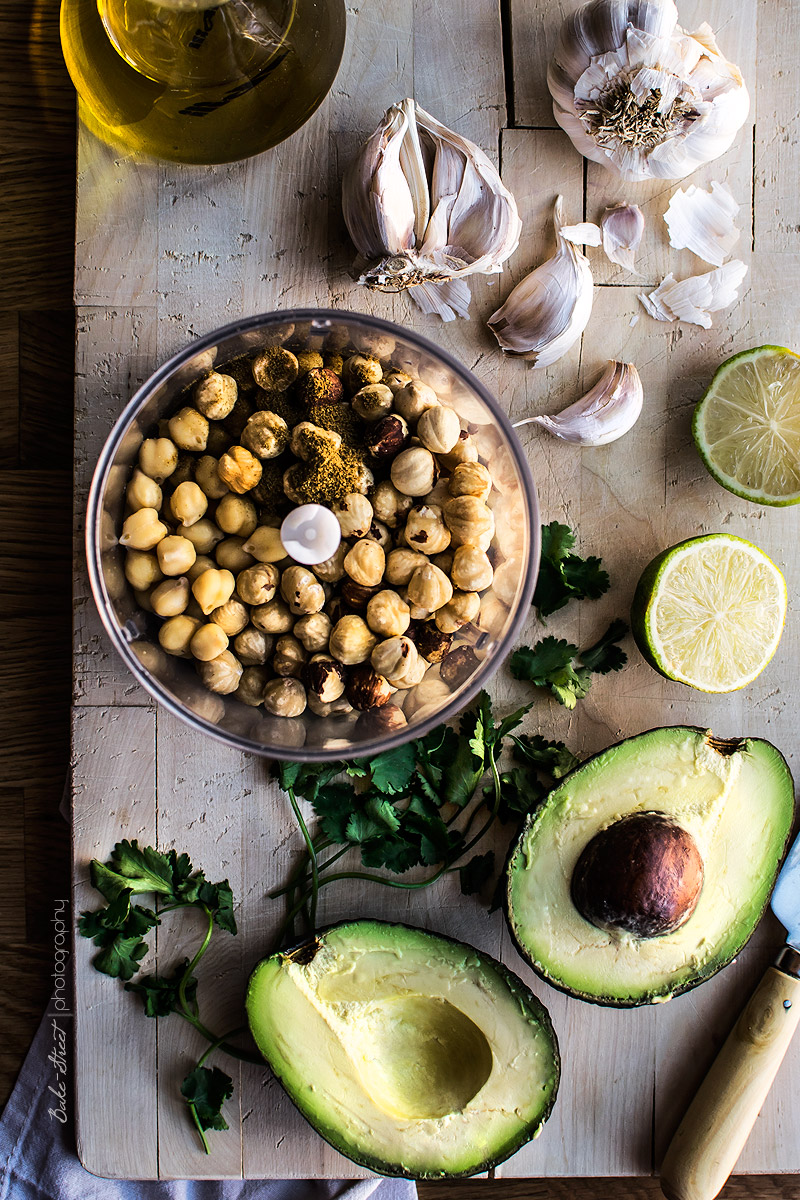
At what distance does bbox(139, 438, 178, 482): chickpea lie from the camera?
2.72 feet

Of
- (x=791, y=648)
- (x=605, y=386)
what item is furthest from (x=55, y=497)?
(x=791, y=648)

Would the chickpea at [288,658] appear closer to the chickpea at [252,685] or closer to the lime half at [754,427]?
the chickpea at [252,685]

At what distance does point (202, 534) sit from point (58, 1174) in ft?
2.47

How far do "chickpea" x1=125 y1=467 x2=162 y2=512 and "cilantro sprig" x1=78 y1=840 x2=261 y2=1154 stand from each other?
0.36 metres

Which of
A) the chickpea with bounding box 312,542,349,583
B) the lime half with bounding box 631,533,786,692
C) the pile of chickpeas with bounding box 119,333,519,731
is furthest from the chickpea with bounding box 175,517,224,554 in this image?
the lime half with bounding box 631,533,786,692

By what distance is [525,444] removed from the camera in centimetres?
94

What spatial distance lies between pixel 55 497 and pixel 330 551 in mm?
415

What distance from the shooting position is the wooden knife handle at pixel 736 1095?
925 millimetres

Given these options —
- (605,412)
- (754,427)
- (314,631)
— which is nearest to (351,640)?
(314,631)

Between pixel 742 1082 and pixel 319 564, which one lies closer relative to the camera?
→ pixel 319 564

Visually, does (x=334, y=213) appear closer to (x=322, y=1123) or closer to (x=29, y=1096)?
(x=322, y=1123)

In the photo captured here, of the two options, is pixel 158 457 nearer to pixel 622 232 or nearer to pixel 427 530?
pixel 427 530

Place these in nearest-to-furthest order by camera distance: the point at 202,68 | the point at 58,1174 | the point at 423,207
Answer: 1. the point at 202,68
2. the point at 423,207
3. the point at 58,1174

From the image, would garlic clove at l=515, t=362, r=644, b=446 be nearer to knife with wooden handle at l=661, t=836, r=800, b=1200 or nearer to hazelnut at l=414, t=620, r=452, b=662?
hazelnut at l=414, t=620, r=452, b=662
